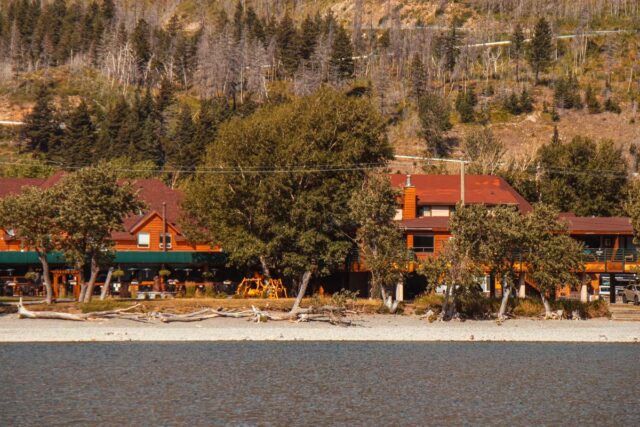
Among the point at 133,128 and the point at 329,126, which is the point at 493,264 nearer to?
the point at 329,126

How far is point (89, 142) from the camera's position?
158 meters

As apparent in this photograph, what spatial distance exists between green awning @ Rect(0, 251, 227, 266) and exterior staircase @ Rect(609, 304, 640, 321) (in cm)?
3132

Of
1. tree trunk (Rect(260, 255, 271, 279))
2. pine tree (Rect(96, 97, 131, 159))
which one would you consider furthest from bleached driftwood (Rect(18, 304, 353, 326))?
pine tree (Rect(96, 97, 131, 159))

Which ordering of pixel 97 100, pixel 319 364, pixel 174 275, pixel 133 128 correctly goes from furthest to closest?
1. pixel 97 100
2. pixel 133 128
3. pixel 174 275
4. pixel 319 364

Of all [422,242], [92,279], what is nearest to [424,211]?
[422,242]

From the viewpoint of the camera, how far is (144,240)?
87625 mm

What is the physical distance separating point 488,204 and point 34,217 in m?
40.0

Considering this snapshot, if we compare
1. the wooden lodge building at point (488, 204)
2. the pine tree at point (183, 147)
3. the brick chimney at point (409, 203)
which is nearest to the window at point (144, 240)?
the wooden lodge building at point (488, 204)

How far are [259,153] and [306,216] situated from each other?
246 inches

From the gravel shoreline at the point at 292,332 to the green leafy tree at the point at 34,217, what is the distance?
20.4ft

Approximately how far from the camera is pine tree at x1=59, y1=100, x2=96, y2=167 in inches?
5955

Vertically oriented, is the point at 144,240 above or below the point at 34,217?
below

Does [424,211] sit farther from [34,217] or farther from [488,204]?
[34,217]

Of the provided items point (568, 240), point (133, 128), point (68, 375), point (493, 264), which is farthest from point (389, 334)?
point (133, 128)
